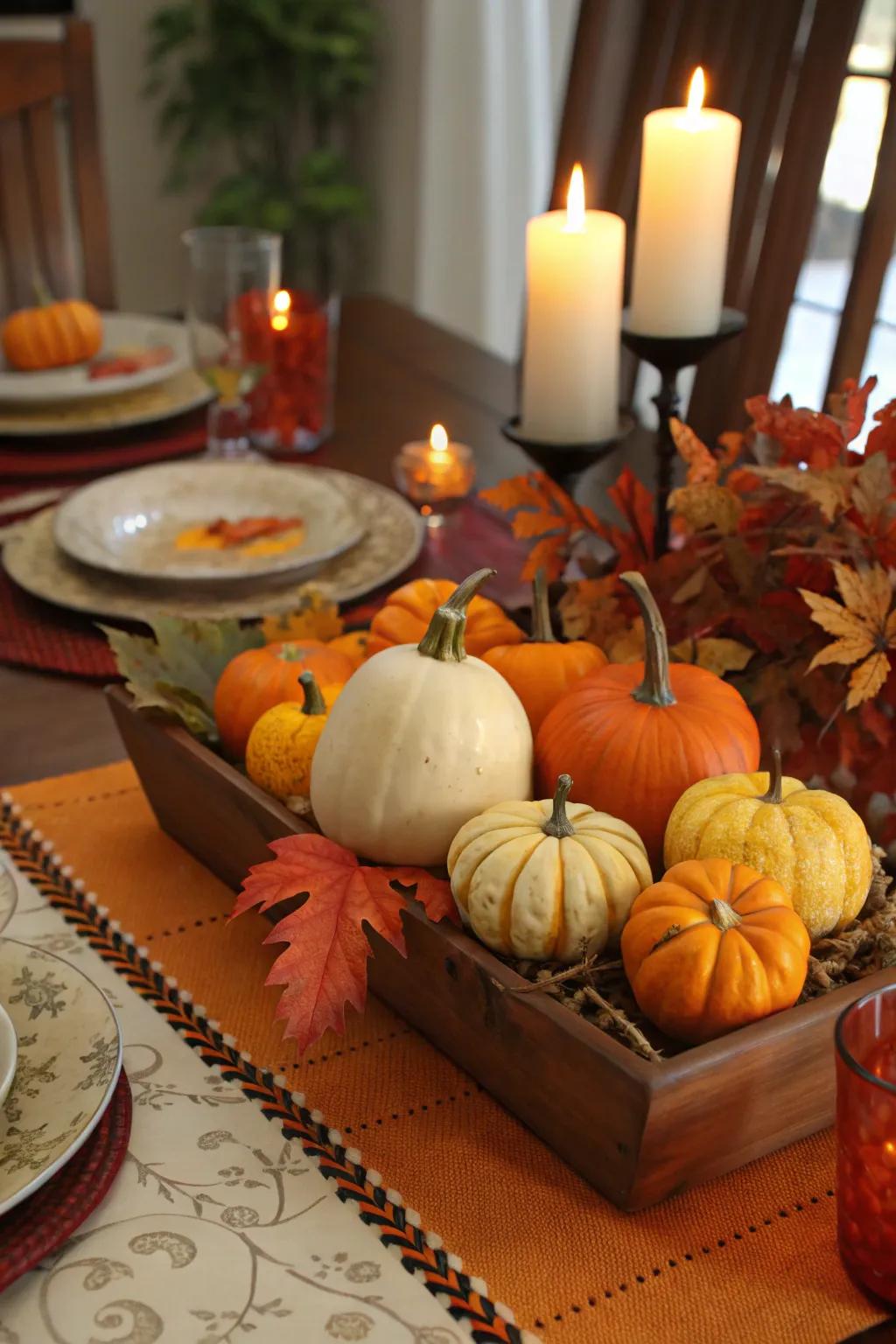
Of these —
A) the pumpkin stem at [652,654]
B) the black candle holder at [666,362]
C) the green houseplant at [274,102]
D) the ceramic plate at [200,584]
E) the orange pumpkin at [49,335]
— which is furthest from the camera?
the green houseplant at [274,102]

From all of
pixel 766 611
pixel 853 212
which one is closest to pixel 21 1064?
pixel 766 611

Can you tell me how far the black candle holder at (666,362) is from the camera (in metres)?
0.94

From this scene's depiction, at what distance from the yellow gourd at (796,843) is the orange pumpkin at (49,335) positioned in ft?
3.96

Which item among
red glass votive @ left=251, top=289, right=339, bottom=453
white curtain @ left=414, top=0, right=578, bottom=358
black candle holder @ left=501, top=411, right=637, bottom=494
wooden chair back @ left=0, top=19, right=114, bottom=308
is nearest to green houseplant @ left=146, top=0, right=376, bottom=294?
white curtain @ left=414, top=0, right=578, bottom=358

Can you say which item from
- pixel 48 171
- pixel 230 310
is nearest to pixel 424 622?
pixel 230 310

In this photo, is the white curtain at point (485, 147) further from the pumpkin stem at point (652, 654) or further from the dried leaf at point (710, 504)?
the pumpkin stem at point (652, 654)

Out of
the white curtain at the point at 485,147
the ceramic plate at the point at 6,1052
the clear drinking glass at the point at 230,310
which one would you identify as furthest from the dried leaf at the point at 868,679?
the white curtain at the point at 485,147

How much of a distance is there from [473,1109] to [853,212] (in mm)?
2606

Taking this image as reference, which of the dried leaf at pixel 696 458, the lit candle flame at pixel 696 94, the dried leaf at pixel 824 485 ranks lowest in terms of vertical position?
the dried leaf at pixel 696 458

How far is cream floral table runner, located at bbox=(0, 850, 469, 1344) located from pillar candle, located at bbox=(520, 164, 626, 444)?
1.68 ft

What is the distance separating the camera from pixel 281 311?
4.77ft

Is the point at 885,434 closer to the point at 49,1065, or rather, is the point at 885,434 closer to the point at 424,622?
the point at 424,622

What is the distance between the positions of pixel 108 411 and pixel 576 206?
2.66 feet

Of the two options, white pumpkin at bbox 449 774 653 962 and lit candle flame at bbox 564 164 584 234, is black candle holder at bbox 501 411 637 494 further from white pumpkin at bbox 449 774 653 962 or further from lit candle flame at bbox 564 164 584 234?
white pumpkin at bbox 449 774 653 962
